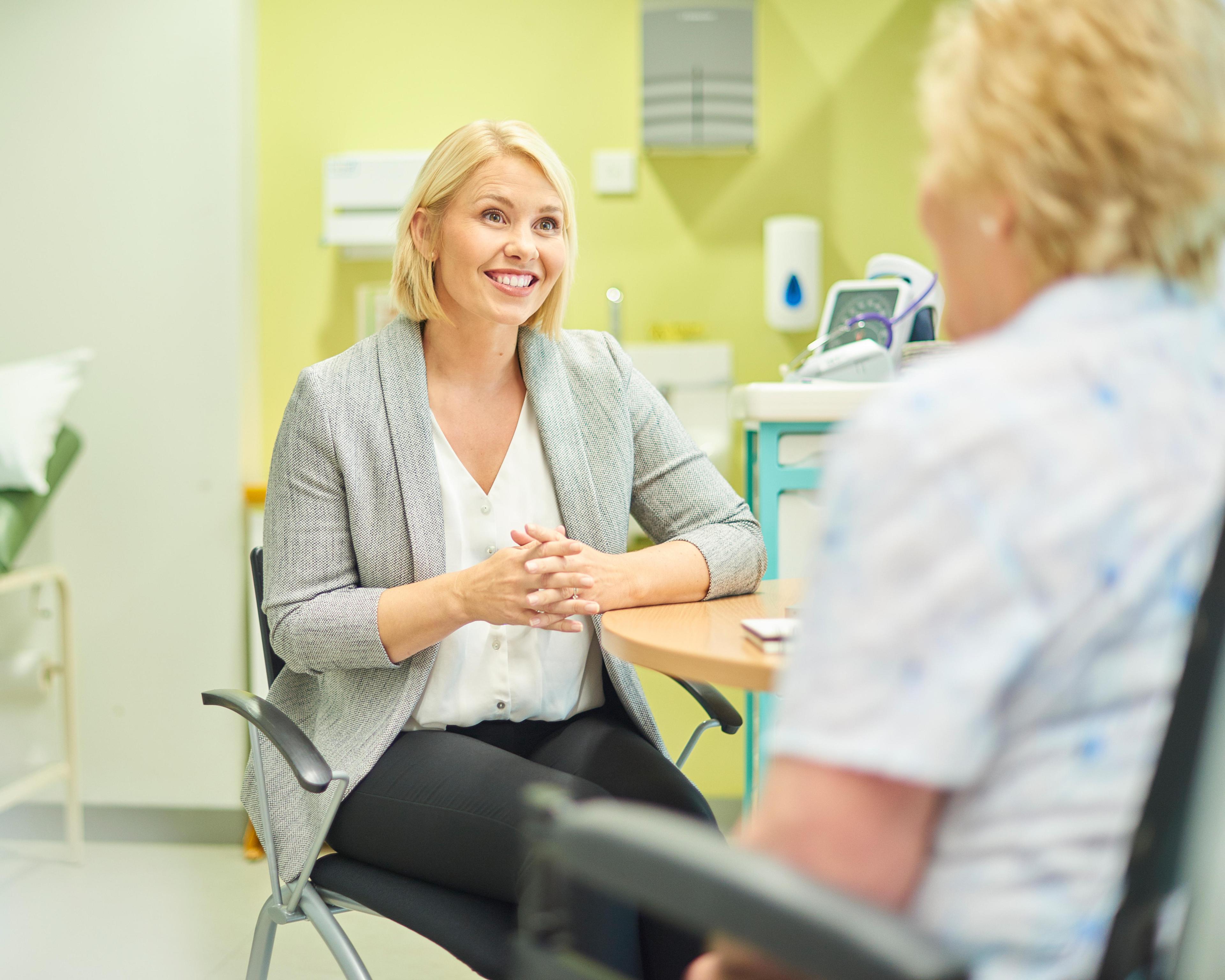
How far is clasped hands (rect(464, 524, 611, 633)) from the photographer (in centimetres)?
135

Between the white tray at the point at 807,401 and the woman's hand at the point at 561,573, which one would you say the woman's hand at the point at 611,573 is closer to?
the woman's hand at the point at 561,573

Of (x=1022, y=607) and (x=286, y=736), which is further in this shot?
(x=286, y=736)

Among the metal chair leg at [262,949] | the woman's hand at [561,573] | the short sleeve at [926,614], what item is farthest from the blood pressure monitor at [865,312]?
the short sleeve at [926,614]

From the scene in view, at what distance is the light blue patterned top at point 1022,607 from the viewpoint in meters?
0.55

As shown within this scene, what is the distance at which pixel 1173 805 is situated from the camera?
0.58 meters

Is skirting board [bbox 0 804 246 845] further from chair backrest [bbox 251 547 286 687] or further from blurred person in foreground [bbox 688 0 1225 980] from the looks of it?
blurred person in foreground [bbox 688 0 1225 980]

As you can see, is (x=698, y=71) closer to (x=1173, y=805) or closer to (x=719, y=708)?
(x=719, y=708)

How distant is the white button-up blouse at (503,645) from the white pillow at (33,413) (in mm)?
1348

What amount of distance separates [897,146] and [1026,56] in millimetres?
2395

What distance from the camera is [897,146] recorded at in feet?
9.45

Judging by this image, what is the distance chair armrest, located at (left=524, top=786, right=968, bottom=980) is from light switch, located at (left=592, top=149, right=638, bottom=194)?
246 cm

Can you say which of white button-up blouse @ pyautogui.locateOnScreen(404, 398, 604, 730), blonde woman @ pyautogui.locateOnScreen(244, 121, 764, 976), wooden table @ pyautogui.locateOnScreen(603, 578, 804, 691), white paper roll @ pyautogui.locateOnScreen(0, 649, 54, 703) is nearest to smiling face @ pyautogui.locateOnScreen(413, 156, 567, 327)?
blonde woman @ pyautogui.locateOnScreen(244, 121, 764, 976)

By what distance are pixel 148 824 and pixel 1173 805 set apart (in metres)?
2.82

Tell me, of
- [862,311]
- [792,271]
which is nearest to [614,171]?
[792,271]
